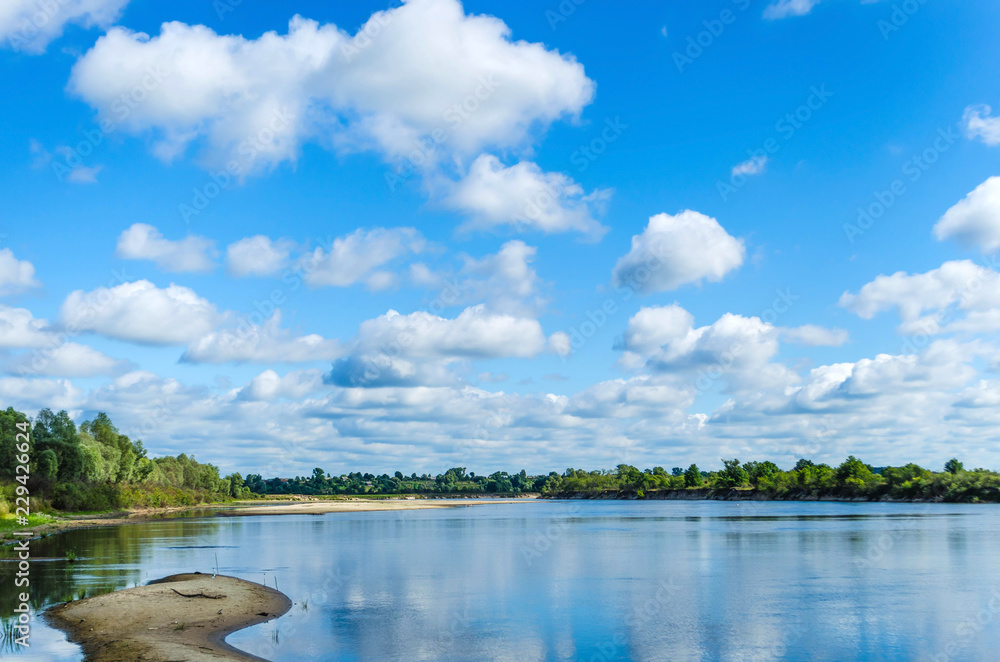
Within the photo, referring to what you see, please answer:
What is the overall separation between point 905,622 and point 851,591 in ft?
29.3

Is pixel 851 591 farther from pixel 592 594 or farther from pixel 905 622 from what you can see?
pixel 592 594

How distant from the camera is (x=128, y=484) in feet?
543

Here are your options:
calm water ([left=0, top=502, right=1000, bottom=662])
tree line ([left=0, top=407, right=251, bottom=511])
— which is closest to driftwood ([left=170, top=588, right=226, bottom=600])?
calm water ([left=0, top=502, right=1000, bottom=662])

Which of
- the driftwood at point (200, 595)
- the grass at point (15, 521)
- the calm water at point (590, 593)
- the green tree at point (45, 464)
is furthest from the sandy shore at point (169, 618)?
the green tree at point (45, 464)

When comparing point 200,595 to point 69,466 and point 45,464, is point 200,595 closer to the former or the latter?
point 45,464

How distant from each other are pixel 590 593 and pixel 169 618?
2224 centimetres

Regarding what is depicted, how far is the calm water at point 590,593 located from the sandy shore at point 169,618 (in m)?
1.11

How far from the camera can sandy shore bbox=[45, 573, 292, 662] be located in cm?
2578

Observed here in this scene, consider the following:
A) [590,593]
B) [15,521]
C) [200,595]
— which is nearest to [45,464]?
[15,521]

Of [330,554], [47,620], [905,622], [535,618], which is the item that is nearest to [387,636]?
[535,618]

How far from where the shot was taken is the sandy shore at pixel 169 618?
2578cm

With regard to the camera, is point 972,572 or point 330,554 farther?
point 330,554

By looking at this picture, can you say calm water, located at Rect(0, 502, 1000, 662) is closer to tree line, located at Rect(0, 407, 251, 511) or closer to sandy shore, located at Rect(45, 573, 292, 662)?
sandy shore, located at Rect(45, 573, 292, 662)

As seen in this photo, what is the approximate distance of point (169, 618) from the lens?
3189 centimetres
